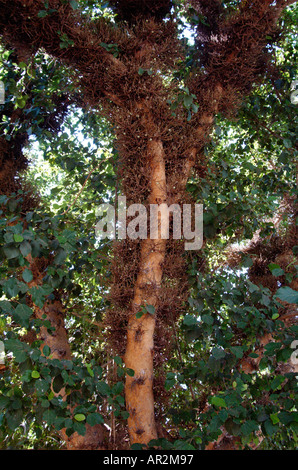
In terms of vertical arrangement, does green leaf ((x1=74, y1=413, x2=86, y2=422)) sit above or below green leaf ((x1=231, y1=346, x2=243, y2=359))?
below

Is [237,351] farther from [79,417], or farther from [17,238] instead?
[17,238]

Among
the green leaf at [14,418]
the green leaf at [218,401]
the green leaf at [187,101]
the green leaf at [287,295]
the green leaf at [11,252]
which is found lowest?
the green leaf at [14,418]

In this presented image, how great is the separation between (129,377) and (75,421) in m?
0.49

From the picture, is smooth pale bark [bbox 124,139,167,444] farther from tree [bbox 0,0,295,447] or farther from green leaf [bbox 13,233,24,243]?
green leaf [bbox 13,233,24,243]

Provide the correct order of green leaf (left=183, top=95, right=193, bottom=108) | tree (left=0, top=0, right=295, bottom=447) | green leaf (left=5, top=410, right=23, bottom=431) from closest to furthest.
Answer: green leaf (left=5, top=410, right=23, bottom=431) < tree (left=0, top=0, right=295, bottom=447) < green leaf (left=183, top=95, right=193, bottom=108)

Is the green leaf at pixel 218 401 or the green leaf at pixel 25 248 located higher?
the green leaf at pixel 25 248

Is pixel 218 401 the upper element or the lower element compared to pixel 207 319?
lower

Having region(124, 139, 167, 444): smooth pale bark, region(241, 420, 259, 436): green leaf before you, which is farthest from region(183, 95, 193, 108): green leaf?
region(241, 420, 259, 436): green leaf

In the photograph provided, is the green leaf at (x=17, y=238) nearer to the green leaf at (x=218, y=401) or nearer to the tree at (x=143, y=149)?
the tree at (x=143, y=149)

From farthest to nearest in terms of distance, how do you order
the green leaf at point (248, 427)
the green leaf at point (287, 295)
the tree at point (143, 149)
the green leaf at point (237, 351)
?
the tree at point (143, 149), the green leaf at point (237, 351), the green leaf at point (248, 427), the green leaf at point (287, 295)

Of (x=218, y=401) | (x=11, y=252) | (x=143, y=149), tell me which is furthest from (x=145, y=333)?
(x=143, y=149)

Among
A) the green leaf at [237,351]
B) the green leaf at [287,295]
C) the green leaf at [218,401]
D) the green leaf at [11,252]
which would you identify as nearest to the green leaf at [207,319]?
the green leaf at [237,351]

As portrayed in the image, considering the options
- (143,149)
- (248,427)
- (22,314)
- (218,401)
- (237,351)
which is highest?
(143,149)

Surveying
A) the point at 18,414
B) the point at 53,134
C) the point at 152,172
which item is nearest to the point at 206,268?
the point at 152,172
